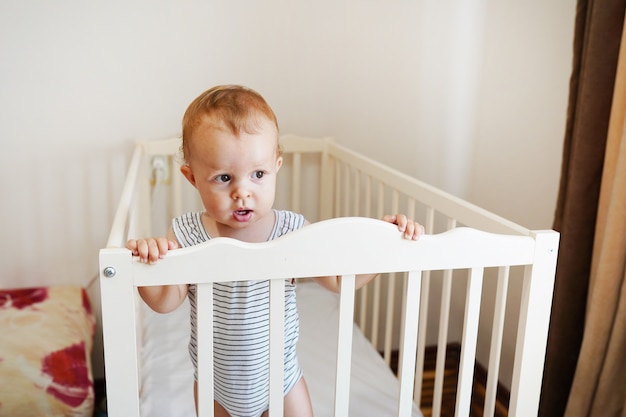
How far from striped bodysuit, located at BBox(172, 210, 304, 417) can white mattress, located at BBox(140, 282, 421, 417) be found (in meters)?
0.26

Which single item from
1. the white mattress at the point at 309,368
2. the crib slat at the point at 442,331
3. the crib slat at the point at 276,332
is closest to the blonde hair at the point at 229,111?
the crib slat at the point at 276,332

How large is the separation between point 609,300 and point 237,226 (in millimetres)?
905

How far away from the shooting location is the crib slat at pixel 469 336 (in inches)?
42.2

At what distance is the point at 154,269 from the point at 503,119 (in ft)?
4.94

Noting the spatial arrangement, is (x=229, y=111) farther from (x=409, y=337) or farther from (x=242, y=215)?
(x=409, y=337)

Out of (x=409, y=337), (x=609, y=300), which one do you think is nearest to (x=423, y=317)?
(x=609, y=300)

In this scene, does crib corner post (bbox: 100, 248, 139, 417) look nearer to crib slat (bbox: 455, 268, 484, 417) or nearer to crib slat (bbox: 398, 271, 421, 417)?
crib slat (bbox: 398, 271, 421, 417)

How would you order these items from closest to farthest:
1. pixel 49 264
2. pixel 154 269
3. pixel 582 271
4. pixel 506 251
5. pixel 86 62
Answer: pixel 154 269 < pixel 506 251 < pixel 582 271 < pixel 86 62 < pixel 49 264

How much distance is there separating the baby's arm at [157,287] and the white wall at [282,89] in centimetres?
97

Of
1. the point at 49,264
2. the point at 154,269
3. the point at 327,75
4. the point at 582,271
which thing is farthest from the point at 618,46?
the point at 49,264

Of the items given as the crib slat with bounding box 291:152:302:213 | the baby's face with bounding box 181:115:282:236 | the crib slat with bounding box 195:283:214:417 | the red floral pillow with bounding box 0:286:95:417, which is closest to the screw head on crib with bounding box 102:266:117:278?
the crib slat with bounding box 195:283:214:417

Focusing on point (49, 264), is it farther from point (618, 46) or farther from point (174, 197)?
point (618, 46)

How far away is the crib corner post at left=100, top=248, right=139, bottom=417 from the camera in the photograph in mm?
903

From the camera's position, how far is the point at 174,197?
6.67 feet
